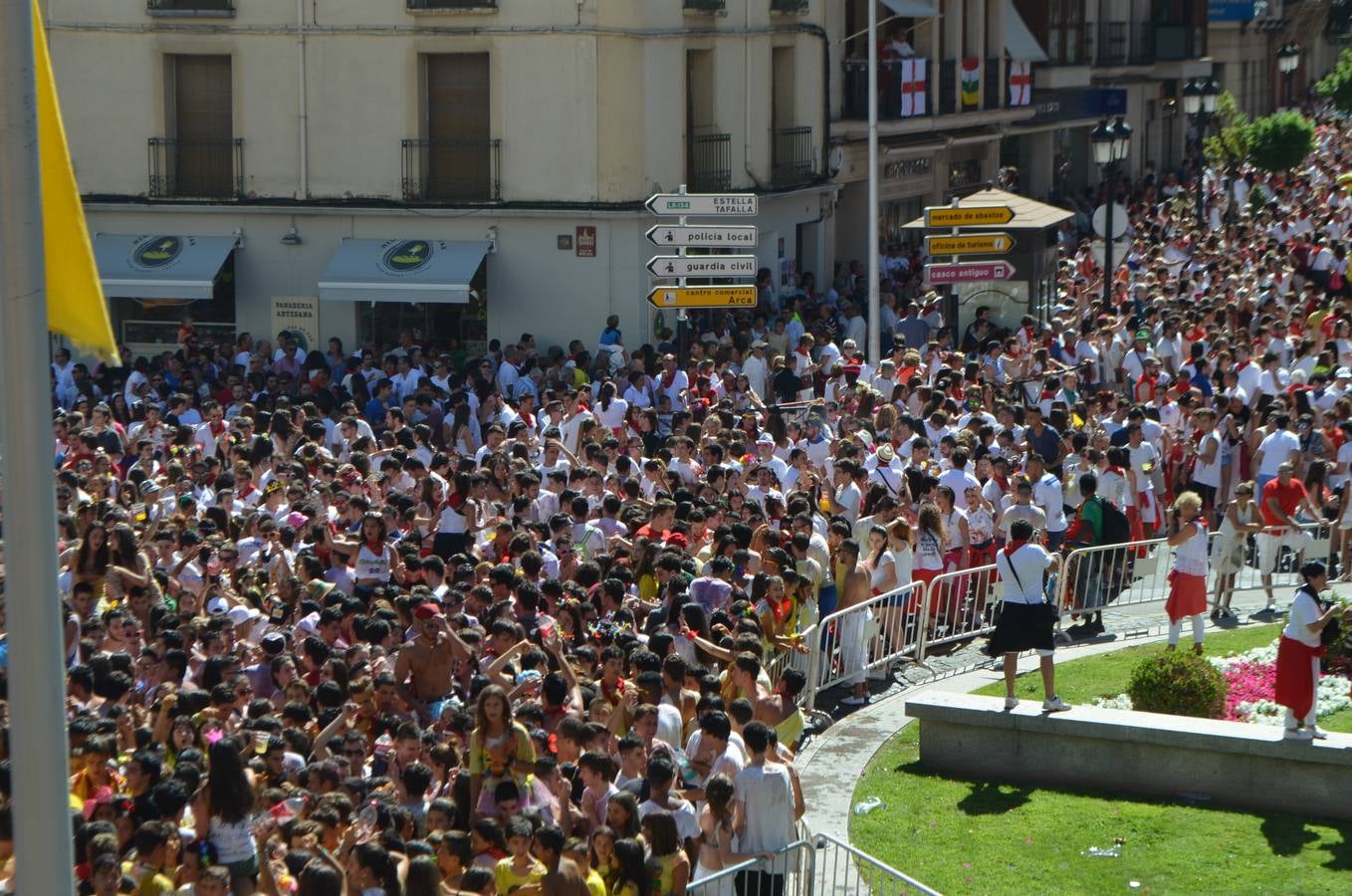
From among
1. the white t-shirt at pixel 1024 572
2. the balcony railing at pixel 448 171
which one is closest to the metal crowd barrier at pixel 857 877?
the white t-shirt at pixel 1024 572

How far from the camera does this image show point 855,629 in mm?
14867

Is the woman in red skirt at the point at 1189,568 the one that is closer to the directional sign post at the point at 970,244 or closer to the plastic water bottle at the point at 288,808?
the plastic water bottle at the point at 288,808

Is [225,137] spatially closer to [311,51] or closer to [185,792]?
[311,51]

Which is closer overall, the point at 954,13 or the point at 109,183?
the point at 109,183

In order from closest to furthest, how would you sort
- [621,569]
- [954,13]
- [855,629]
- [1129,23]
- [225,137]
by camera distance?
[621,569] → [855,629] → [225,137] → [954,13] → [1129,23]

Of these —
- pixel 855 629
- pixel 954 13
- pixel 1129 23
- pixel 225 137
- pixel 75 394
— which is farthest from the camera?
pixel 1129 23

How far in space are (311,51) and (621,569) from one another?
17.1m

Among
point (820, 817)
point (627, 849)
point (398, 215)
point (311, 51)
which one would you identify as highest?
point (311, 51)

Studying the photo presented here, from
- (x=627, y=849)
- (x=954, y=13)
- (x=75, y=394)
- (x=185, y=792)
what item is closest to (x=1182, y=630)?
(x=627, y=849)

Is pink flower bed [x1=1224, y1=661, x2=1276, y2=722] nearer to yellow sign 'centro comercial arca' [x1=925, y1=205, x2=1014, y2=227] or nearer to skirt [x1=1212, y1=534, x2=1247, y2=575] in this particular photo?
skirt [x1=1212, y1=534, x2=1247, y2=575]

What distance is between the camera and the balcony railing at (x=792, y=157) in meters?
31.2

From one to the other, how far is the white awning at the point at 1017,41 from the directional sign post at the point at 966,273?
1892 centimetres

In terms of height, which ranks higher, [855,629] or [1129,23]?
[1129,23]

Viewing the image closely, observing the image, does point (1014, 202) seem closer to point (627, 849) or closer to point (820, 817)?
point (820, 817)
